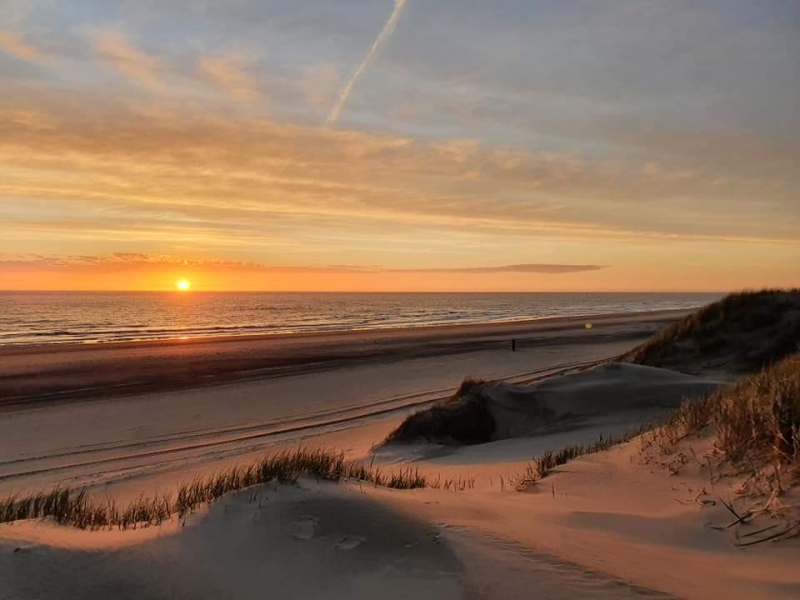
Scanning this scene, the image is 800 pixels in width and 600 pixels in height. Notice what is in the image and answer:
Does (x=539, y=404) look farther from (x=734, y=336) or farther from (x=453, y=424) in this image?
(x=734, y=336)

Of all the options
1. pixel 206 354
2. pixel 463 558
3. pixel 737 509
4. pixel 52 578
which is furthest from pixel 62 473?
pixel 206 354

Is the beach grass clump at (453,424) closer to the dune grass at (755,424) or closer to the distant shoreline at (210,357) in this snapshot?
the dune grass at (755,424)

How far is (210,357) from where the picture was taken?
28719mm

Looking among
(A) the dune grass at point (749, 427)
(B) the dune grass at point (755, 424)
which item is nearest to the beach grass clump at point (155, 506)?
(A) the dune grass at point (749, 427)

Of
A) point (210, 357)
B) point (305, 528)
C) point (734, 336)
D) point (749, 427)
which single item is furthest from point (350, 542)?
point (210, 357)

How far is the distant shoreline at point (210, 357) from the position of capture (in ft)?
68.8

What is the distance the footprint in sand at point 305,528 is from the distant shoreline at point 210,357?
55.3 feet

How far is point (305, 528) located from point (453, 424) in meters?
8.17

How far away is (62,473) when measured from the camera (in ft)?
35.6

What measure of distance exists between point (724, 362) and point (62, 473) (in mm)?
15465

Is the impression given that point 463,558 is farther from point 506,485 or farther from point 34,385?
point 34,385

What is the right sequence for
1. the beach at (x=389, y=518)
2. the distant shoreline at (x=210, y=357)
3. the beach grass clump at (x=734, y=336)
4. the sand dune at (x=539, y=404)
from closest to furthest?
the beach at (x=389, y=518)
the sand dune at (x=539, y=404)
the beach grass clump at (x=734, y=336)
the distant shoreline at (x=210, y=357)

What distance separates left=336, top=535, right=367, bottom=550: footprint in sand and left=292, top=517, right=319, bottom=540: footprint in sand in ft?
0.67

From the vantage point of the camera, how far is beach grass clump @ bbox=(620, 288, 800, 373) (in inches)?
642
